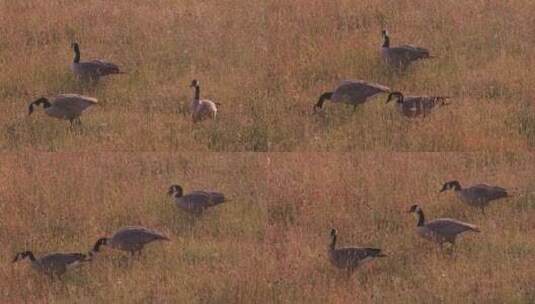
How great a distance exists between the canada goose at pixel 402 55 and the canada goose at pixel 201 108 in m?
3.66

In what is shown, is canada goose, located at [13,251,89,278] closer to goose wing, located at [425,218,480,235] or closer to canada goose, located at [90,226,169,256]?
canada goose, located at [90,226,169,256]

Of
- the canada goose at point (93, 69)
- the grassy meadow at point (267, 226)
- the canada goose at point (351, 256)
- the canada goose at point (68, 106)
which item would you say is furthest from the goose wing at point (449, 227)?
the canada goose at point (93, 69)

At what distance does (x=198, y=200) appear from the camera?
20.2m

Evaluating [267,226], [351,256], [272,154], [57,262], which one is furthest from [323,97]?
[57,262]

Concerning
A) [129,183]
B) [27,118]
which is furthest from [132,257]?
[27,118]

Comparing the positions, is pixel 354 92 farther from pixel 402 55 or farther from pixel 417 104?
pixel 402 55

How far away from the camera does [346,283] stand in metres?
18.5

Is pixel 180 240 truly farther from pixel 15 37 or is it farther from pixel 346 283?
pixel 15 37

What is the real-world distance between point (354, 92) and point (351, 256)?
4152 mm

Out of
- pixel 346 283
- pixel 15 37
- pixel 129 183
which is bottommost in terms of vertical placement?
pixel 346 283

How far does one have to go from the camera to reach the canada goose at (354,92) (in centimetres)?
2161

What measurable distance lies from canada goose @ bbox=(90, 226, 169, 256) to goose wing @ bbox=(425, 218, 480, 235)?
4.31m

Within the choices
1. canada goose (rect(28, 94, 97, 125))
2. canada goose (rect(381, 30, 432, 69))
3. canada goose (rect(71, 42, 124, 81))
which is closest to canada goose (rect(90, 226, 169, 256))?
canada goose (rect(28, 94, 97, 125))

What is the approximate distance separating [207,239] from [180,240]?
0.45 metres
